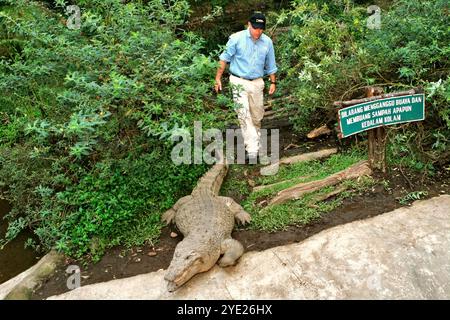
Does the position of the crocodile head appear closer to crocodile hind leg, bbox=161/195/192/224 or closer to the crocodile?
the crocodile

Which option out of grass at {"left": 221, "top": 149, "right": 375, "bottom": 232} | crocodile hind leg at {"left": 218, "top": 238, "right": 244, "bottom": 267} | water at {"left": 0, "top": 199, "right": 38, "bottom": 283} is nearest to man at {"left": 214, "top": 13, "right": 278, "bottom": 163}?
grass at {"left": 221, "top": 149, "right": 375, "bottom": 232}

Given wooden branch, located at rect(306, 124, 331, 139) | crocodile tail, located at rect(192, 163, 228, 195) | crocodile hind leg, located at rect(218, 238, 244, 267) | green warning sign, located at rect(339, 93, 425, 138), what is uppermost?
green warning sign, located at rect(339, 93, 425, 138)

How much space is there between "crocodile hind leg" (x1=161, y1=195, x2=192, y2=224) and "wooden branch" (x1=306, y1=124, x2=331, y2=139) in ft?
8.31

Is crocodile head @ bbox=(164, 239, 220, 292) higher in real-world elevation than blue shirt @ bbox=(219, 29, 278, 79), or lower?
lower

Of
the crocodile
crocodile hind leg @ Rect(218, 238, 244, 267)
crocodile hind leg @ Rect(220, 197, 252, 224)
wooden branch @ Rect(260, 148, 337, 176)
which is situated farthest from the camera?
wooden branch @ Rect(260, 148, 337, 176)

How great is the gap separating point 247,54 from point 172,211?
2.48m

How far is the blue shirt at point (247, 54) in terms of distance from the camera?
588cm

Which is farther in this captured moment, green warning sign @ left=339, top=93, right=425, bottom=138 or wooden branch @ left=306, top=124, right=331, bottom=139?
wooden branch @ left=306, top=124, right=331, bottom=139

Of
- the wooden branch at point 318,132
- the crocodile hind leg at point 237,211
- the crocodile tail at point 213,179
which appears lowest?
the crocodile hind leg at point 237,211

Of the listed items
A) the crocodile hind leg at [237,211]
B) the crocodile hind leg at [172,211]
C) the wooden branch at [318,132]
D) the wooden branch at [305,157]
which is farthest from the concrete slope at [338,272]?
the wooden branch at [318,132]

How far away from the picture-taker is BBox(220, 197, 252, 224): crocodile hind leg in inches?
202

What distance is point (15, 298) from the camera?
4230 millimetres

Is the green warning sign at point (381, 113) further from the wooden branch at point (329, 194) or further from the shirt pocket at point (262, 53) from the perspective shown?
the shirt pocket at point (262, 53)

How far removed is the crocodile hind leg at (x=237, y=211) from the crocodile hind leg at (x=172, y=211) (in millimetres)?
497
